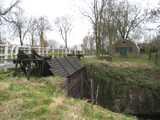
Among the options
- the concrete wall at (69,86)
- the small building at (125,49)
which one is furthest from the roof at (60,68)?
the small building at (125,49)

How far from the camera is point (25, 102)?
3.25 meters

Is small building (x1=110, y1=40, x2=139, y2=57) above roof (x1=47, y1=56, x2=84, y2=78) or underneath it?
above

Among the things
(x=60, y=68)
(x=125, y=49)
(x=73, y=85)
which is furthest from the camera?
(x=125, y=49)

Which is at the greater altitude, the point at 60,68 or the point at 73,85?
the point at 60,68

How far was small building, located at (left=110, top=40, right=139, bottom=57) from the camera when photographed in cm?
2482

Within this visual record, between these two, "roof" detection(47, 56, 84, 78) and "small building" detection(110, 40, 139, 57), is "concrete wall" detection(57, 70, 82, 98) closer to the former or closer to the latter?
"roof" detection(47, 56, 84, 78)

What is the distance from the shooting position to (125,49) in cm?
2544

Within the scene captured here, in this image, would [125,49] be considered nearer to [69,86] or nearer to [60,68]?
[69,86]

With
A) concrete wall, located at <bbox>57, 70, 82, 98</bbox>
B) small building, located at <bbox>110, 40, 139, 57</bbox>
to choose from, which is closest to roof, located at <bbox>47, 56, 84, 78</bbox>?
concrete wall, located at <bbox>57, 70, 82, 98</bbox>

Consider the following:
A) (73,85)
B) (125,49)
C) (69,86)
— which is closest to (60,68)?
(69,86)

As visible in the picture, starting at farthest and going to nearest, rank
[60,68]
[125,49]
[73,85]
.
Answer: [125,49] < [73,85] < [60,68]

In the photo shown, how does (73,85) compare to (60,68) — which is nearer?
(60,68)

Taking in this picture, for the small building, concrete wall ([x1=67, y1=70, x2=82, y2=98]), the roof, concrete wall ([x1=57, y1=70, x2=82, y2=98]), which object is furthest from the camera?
the small building

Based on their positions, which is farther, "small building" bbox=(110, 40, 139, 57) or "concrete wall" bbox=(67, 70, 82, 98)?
"small building" bbox=(110, 40, 139, 57)
